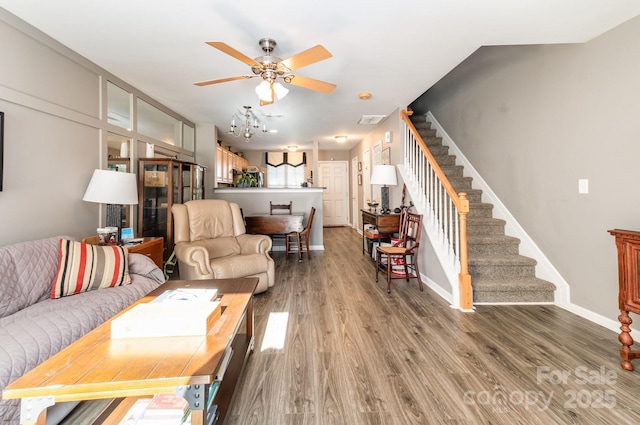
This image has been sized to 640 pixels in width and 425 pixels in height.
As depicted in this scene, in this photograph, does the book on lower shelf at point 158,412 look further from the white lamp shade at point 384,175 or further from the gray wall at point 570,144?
the white lamp shade at point 384,175

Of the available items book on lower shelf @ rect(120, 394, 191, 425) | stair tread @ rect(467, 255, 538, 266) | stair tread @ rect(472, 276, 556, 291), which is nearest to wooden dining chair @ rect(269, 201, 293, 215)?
stair tread @ rect(467, 255, 538, 266)

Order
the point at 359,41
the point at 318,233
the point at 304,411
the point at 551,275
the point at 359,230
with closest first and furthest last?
the point at 304,411 → the point at 359,41 → the point at 551,275 → the point at 318,233 → the point at 359,230

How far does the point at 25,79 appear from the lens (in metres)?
2.12

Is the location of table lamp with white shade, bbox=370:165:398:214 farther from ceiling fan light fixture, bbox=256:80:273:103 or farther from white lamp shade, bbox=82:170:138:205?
white lamp shade, bbox=82:170:138:205

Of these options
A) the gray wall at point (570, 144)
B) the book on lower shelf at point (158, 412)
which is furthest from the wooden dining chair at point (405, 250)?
the book on lower shelf at point (158, 412)

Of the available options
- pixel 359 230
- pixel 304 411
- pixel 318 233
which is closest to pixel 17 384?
pixel 304 411

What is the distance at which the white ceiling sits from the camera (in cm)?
195

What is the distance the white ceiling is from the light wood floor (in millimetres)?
2394

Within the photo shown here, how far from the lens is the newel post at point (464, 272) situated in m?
2.66

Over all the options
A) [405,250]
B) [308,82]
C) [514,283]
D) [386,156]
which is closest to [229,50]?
[308,82]

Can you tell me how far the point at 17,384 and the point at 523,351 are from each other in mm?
2604

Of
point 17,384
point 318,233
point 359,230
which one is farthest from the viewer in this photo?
point 359,230

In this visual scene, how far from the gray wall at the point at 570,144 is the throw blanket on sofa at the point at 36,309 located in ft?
12.1

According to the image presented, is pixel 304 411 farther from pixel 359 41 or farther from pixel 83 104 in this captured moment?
pixel 83 104
